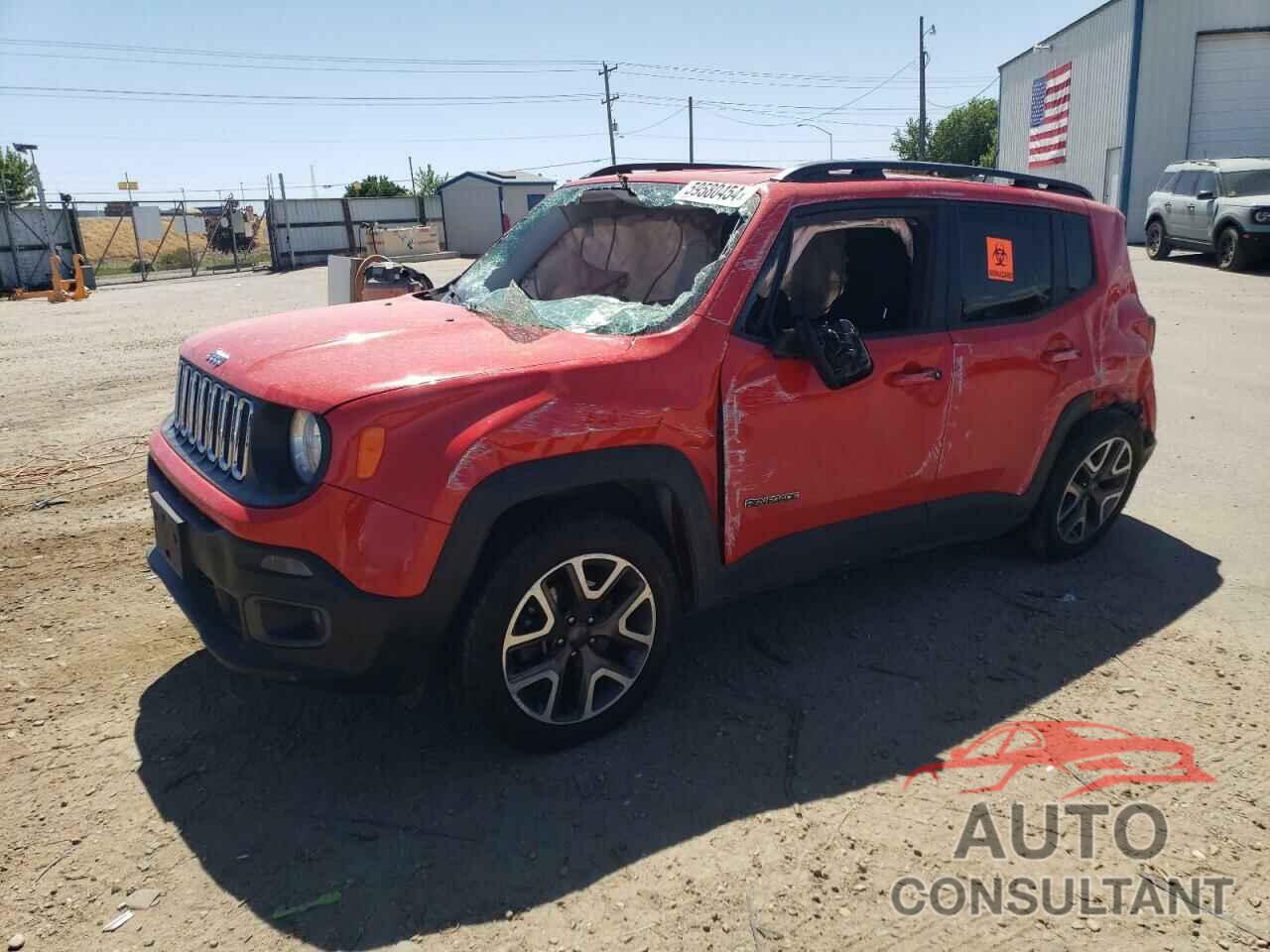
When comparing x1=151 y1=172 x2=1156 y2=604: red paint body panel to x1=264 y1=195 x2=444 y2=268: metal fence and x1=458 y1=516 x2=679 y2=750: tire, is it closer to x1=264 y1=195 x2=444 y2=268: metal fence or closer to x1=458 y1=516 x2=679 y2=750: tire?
x1=458 y1=516 x2=679 y2=750: tire

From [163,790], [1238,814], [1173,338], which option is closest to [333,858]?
[163,790]

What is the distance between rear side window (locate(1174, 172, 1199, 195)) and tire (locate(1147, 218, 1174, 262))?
87cm

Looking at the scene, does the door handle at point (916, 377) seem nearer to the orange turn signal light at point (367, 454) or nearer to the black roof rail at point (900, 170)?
the black roof rail at point (900, 170)

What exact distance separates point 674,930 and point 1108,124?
3109 cm

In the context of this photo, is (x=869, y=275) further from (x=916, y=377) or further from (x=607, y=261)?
(x=607, y=261)

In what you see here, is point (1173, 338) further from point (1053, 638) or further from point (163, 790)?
point (163, 790)

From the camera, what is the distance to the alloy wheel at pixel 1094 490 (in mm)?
4586

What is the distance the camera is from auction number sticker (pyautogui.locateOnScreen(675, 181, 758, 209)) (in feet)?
11.5

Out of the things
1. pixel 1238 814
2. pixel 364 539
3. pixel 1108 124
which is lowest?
pixel 1238 814

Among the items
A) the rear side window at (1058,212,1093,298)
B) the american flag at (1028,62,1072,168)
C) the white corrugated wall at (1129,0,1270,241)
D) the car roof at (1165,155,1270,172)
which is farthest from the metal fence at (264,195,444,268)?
the rear side window at (1058,212,1093,298)

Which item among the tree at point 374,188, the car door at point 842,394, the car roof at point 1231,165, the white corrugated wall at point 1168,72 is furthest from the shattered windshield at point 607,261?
the tree at point 374,188

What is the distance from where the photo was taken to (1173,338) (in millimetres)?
10805

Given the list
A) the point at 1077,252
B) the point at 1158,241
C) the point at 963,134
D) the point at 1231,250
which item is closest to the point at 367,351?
the point at 1077,252

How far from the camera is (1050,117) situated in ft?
107
